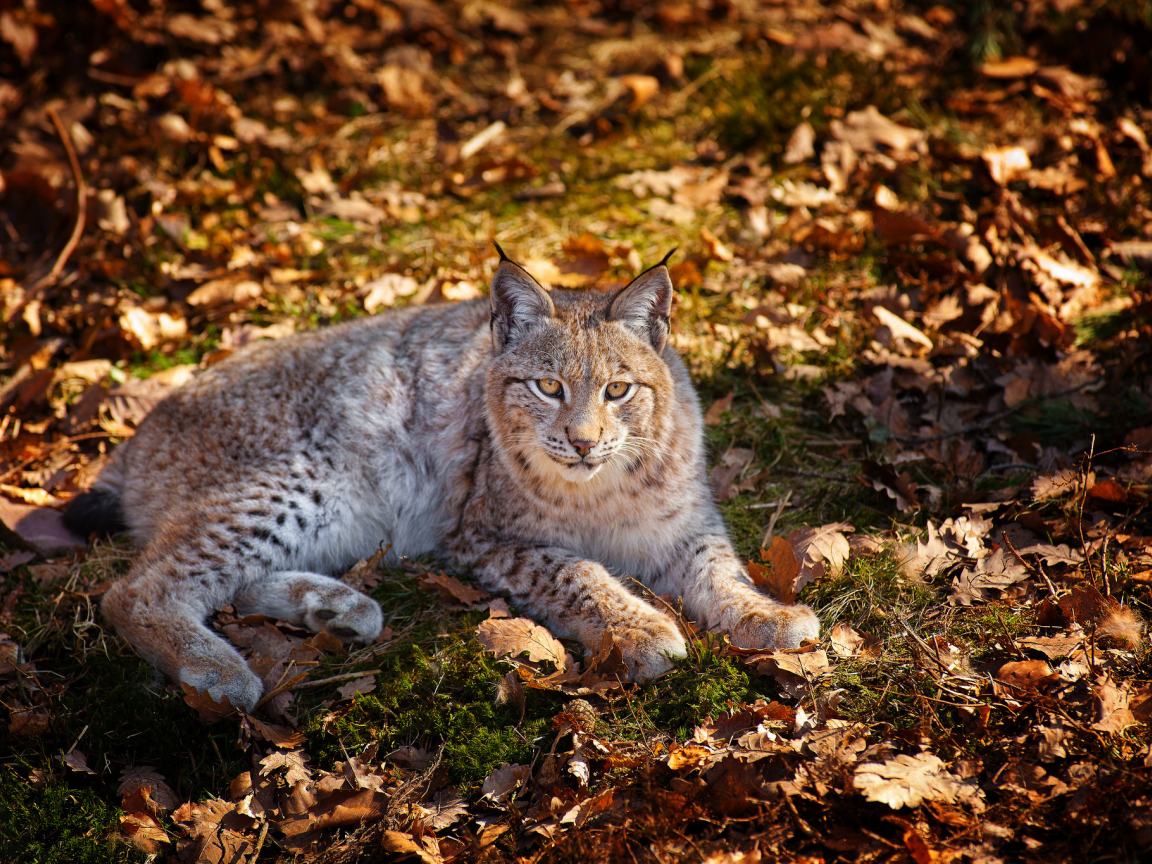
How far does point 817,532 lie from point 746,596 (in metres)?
0.45

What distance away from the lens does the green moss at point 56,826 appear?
2.53 m

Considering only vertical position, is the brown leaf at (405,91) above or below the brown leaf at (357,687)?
above

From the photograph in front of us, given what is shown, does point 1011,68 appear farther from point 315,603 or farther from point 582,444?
point 315,603

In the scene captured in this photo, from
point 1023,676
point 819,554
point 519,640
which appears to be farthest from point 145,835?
point 1023,676

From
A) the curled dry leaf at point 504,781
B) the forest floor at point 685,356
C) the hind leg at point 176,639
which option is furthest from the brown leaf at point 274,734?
the curled dry leaf at point 504,781

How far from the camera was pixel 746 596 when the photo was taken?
3293 millimetres

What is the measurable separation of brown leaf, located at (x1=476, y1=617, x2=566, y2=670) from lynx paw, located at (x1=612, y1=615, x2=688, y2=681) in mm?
252

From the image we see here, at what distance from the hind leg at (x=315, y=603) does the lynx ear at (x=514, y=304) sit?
4.08 ft

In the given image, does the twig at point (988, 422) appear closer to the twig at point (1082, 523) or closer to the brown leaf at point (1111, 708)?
the twig at point (1082, 523)

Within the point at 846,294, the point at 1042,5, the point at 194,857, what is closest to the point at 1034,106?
the point at 1042,5

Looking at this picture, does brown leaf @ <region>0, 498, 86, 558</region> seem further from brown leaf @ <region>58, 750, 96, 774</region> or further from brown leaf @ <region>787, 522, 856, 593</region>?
brown leaf @ <region>787, 522, 856, 593</region>

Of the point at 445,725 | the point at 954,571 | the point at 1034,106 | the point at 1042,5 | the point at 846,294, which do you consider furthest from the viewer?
the point at 1042,5

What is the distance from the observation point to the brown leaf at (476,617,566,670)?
307 centimetres

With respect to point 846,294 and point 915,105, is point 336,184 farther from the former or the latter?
point 915,105
